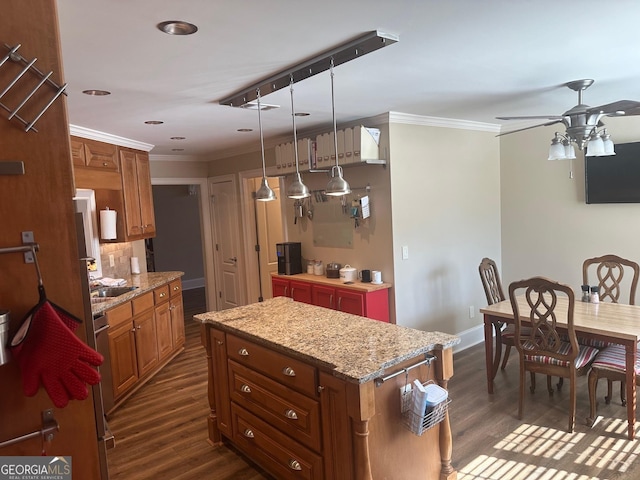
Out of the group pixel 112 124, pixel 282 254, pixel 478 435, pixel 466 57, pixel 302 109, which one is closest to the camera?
pixel 466 57

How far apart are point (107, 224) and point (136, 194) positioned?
58 cm

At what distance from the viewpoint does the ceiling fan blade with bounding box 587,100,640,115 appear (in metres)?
2.54

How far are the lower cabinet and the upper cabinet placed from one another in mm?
748

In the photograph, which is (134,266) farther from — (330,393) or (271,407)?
(330,393)

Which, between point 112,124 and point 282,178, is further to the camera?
point 282,178

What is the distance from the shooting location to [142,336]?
4.16 metres

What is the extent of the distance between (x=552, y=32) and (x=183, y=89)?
2.12 metres

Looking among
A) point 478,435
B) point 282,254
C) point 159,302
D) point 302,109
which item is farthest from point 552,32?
point 159,302

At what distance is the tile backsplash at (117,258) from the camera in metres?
4.69

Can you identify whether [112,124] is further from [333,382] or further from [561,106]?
[561,106]

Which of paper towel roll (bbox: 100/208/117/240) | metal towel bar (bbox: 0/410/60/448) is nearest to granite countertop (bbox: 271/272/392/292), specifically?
paper towel roll (bbox: 100/208/117/240)

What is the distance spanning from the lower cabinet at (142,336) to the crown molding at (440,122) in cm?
289

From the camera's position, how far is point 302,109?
3650mm

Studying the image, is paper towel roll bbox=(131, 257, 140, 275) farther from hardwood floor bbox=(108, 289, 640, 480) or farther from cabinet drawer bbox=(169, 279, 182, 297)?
hardwood floor bbox=(108, 289, 640, 480)
